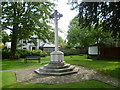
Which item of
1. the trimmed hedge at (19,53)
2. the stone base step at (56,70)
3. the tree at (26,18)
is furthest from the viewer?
the trimmed hedge at (19,53)

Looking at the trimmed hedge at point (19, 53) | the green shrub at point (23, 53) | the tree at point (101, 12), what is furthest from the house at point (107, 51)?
the green shrub at point (23, 53)

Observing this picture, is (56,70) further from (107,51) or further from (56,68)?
(107,51)

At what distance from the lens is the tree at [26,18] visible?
15.5m

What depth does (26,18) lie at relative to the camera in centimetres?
1556

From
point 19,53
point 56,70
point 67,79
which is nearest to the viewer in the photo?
point 67,79

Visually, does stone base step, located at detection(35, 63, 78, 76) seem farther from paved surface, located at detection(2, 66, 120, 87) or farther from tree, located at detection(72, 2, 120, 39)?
tree, located at detection(72, 2, 120, 39)

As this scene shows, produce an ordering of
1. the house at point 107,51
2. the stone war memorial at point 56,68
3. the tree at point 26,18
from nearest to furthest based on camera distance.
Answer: the stone war memorial at point 56,68 → the tree at point 26,18 → the house at point 107,51

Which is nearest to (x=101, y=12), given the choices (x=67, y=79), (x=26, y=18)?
(x=67, y=79)

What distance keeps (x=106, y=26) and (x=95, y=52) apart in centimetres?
1092

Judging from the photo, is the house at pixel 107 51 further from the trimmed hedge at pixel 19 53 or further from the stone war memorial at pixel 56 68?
the trimmed hedge at pixel 19 53

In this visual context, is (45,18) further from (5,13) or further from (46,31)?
(5,13)

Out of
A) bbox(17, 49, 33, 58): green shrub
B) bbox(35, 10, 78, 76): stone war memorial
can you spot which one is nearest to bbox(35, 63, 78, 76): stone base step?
bbox(35, 10, 78, 76): stone war memorial

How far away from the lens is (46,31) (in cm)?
1809

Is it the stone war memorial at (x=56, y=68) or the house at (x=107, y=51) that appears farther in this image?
the house at (x=107, y=51)
